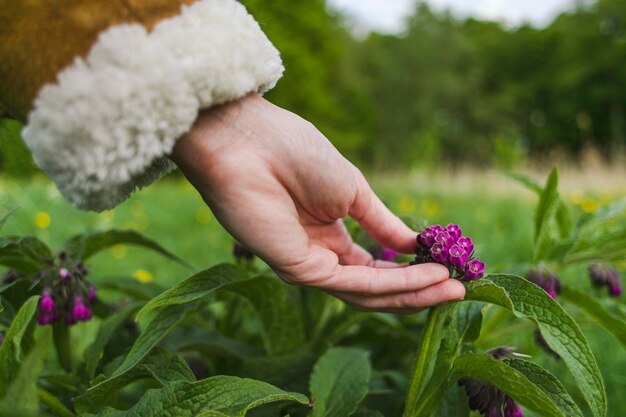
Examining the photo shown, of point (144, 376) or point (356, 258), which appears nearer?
point (144, 376)

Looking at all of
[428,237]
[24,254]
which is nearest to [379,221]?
[428,237]

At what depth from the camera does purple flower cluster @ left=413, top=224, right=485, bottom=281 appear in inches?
45.6

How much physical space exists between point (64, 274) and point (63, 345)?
0.66 ft

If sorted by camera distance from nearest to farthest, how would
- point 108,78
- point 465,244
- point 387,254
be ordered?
point 108,78, point 465,244, point 387,254

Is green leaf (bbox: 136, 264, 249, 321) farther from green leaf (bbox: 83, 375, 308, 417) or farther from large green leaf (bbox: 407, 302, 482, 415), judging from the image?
large green leaf (bbox: 407, 302, 482, 415)

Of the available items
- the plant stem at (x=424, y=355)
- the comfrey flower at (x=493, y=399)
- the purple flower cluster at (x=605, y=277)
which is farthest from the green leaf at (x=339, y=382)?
the purple flower cluster at (x=605, y=277)

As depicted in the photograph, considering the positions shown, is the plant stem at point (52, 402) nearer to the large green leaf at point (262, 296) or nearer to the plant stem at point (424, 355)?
the large green leaf at point (262, 296)

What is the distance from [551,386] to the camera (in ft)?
3.89

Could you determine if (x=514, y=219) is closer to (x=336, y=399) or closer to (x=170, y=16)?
(x=336, y=399)

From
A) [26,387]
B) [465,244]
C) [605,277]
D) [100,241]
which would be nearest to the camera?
[26,387]

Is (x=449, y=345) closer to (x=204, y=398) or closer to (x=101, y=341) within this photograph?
(x=204, y=398)

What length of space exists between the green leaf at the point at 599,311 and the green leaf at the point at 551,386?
31 centimetres

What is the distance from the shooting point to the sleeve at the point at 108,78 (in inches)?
38.0

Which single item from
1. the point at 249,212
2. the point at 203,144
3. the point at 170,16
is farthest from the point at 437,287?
the point at 170,16
